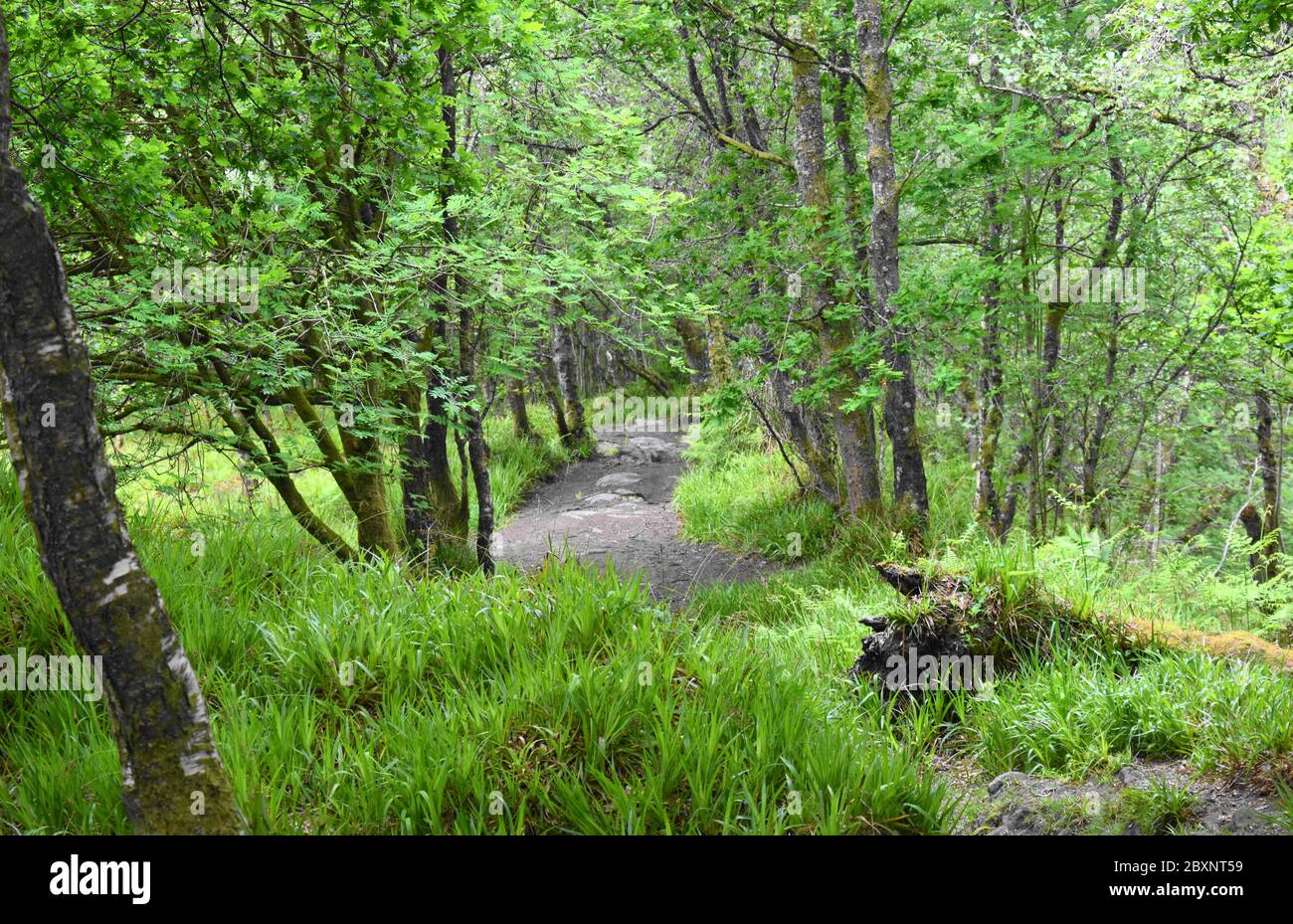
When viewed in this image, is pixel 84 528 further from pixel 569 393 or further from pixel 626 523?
pixel 569 393

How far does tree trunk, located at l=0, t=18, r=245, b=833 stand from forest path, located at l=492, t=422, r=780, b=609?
187 inches

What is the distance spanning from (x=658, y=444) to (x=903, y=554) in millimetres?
11878

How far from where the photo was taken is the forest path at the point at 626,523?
10.5 metres

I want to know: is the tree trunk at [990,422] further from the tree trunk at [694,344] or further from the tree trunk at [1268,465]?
the tree trunk at [694,344]

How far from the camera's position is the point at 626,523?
13398 mm

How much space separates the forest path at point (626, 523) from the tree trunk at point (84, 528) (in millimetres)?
4747

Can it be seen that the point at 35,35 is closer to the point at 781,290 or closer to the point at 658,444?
the point at 781,290

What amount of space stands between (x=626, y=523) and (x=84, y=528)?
11346mm

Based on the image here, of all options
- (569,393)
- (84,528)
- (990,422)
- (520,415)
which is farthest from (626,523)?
(84,528)

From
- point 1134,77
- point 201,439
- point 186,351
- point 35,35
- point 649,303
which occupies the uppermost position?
point 1134,77

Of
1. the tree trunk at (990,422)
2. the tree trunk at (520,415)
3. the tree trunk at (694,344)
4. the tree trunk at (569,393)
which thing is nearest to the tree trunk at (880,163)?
the tree trunk at (990,422)

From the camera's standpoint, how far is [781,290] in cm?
887

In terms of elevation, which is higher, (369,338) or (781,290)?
(781,290)
